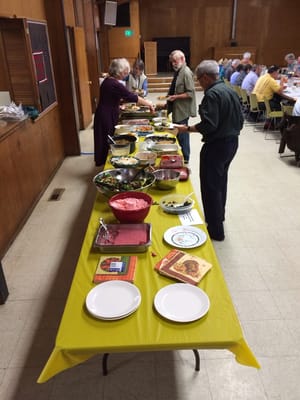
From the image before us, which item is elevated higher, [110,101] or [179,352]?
[110,101]

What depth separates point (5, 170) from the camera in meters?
3.09

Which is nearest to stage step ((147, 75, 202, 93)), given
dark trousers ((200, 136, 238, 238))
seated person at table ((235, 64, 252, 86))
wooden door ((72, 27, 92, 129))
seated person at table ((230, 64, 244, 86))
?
seated person at table ((230, 64, 244, 86))

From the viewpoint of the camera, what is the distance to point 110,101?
391cm

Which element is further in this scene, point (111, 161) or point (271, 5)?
point (271, 5)

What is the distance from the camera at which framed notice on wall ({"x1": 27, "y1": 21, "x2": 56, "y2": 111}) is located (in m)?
3.97

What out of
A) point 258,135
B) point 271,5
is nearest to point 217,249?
point 258,135

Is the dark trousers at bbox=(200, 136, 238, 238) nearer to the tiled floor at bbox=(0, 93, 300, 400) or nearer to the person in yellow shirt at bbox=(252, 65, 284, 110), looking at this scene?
the tiled floor at bbox=(0, 93, 300, 400)

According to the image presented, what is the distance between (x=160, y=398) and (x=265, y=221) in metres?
2.15

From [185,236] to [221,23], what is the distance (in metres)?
14.1

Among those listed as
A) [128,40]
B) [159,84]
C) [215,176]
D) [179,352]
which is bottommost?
[179,352]

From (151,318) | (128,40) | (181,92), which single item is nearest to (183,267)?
(151,318)

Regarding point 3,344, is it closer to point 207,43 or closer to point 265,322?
point 265,322

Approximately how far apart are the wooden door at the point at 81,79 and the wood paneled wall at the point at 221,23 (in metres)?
7.60

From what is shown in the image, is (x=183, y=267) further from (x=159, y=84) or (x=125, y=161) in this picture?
(x=159, y=84)
